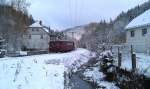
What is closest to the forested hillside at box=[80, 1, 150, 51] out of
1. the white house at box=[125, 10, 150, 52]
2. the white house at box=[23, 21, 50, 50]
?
the white house at box=[23, 21, 50, 50]

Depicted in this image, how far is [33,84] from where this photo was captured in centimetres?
1446

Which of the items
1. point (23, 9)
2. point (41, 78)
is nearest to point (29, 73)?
point (41, 78)

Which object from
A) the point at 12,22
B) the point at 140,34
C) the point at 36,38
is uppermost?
the point at 12,22

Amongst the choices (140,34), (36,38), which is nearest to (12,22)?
(36,38)

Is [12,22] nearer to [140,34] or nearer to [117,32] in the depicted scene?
[140,34]

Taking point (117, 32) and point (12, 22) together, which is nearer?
point (12, 22)

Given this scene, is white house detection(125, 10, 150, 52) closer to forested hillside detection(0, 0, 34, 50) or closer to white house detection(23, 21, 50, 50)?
forested hillside detection(0, 0, 34, 50)

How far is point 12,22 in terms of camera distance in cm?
5294

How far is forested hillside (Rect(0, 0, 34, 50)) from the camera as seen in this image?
5066cm

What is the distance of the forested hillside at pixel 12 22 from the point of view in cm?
5066

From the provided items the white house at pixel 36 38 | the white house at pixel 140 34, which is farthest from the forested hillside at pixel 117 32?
the white house at pixel 140 34

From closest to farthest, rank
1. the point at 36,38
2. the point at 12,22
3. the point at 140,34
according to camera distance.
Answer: the point at 140,34
the point at 12,22
the point at 36,38

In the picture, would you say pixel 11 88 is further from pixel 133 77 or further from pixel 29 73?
pixel 133 77

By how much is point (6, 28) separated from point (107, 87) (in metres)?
37.1
